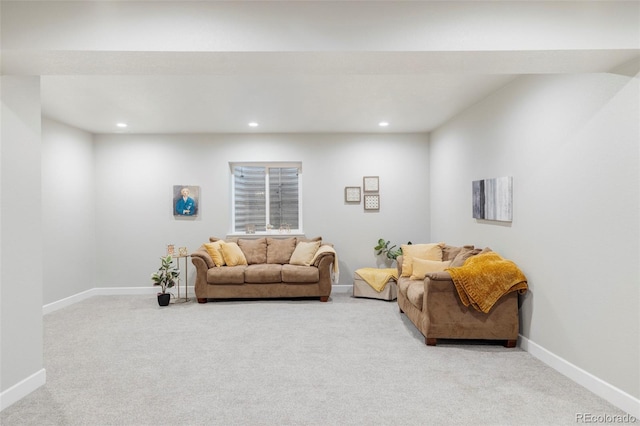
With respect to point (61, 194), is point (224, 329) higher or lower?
lower

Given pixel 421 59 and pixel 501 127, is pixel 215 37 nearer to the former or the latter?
pixel 421 59

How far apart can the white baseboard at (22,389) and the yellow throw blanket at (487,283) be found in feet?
11.4

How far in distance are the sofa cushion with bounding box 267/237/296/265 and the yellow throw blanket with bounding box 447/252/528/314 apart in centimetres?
304

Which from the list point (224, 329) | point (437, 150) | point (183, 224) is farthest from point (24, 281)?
point (437, 150)

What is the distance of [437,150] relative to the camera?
5.90 m

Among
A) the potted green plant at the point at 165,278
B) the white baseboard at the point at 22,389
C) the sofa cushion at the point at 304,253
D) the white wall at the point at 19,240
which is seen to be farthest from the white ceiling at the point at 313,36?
the sofa cushion at the point at 304,253

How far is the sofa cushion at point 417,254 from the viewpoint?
476 centimetres

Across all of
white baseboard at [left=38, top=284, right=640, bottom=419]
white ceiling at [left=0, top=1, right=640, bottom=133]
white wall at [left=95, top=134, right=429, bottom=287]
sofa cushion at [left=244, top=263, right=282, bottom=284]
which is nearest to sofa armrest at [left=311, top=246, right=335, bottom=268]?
sofa cushion at [left=244, top=263, right=282, bottom=284]

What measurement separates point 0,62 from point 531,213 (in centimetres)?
422

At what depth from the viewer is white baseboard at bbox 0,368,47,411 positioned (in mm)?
2475

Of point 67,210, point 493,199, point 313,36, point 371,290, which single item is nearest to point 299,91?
point 313,36

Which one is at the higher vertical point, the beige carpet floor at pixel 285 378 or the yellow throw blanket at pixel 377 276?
the yellow throw blanket at pixel 377 276

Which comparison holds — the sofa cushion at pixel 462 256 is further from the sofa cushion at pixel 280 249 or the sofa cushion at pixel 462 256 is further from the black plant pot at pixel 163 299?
the black plant pot at pixel 163 299

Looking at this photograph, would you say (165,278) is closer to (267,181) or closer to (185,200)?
(185,200)
